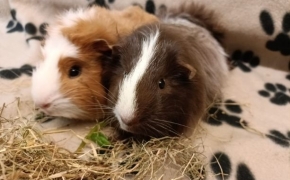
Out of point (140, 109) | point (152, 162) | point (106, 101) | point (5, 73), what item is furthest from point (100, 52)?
point (5, 73)

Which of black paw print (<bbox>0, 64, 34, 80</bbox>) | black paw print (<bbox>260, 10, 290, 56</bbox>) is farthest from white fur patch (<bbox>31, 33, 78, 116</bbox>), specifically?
black paw print (<bbox>260, 10, 290, 56</bbox>)

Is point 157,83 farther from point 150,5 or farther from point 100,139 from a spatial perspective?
point 150,5

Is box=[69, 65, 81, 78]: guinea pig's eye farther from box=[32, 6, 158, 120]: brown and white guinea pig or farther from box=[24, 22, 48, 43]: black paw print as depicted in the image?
box=[24, 22, 48, 43]: black paw print

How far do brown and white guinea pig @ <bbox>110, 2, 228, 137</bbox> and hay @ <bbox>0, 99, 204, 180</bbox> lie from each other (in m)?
0.06

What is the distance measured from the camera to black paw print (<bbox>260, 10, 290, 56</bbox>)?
1.96m

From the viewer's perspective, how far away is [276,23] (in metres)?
1.96

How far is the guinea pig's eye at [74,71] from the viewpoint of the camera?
4.56 feet

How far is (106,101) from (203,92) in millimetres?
347

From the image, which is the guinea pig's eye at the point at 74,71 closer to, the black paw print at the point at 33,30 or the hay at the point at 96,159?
the hay at the point at 96,159

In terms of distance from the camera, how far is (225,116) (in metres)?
1.60

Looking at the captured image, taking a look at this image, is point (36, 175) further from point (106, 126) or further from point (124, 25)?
point (124, 25)

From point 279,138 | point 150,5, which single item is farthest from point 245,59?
point 279,138

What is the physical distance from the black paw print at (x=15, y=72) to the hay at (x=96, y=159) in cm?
42

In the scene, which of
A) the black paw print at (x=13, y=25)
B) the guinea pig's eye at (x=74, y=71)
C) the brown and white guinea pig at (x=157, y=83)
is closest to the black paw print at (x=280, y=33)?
the brown and white guinea pig at (x=157, y=83)
